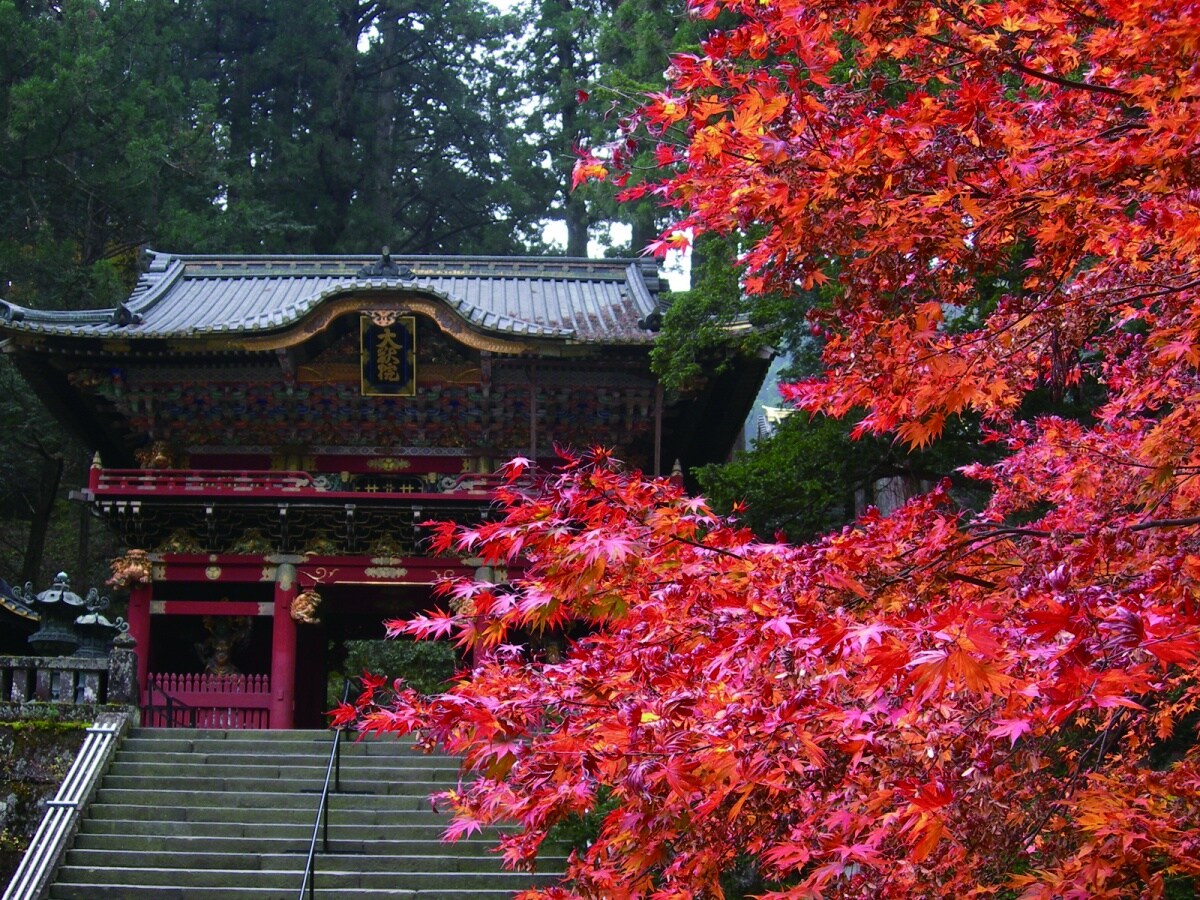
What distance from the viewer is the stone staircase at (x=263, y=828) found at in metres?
9.28

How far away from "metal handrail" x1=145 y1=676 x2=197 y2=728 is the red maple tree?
28.1 feet

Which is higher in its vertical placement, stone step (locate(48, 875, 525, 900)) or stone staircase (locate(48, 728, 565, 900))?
stone staircase (locate(48, 728, 565, 900))

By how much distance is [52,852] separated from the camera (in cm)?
939

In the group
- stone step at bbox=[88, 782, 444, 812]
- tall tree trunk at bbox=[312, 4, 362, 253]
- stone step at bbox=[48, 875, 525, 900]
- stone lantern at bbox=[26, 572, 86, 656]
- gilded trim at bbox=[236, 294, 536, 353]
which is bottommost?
stone step at bbox=[48, 875, 525, 900]

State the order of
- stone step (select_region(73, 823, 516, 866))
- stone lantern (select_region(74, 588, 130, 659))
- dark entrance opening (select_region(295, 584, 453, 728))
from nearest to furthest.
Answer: stone step (select_region(73, 823, 516, 866)) < stone lantern (select_region(74, 588, 130, 659)) < dark entrance opening (select_region(295, 584, 453, 728))

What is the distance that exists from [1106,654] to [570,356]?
36.0 ft

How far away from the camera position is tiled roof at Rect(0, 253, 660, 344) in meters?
14.0

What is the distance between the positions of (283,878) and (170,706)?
155 inches

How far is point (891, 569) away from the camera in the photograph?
433 centimetres

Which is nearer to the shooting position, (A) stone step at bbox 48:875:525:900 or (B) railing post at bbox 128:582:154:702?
(A) stone step at bbox 48:875:525:900

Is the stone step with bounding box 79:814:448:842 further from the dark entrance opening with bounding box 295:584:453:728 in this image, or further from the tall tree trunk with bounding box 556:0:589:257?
the tall tree trunk with bounding box 556:0:589:257

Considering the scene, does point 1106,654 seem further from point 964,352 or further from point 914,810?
point 964,352

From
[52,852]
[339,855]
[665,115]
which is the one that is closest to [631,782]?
[665,115]

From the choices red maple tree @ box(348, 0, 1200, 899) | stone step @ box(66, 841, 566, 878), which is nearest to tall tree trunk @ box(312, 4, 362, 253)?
stone step @ box(66, 841, 566, 878)
